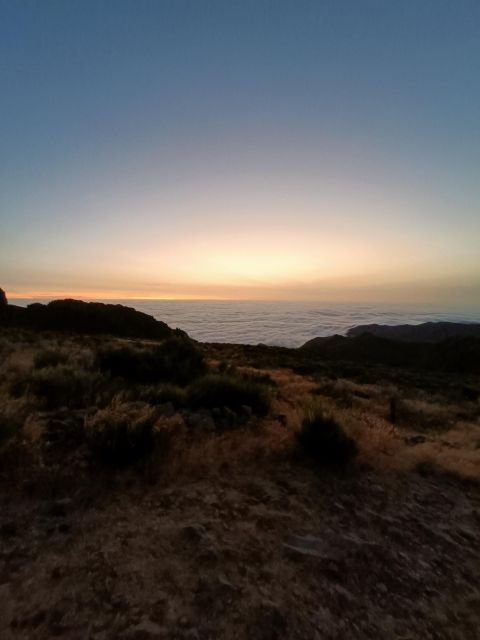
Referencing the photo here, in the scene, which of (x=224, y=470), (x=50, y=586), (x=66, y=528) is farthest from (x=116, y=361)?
(x=50, y=586)

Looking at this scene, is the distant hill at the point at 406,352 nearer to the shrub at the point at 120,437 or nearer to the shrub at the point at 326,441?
the shrub at the point at 326,441

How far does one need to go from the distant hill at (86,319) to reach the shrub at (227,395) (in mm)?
35655

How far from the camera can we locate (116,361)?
475 inches

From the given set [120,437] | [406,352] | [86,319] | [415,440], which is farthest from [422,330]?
[120,437]

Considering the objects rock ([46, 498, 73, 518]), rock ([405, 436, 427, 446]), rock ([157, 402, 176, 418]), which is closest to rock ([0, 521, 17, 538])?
rock ([46, 498, 73, 518])

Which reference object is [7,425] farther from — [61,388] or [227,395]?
[227,395]

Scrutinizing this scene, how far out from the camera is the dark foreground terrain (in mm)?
2891

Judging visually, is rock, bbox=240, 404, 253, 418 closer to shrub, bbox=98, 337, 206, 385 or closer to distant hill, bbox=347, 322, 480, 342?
shrub, bbox=98, 337, 206, 385

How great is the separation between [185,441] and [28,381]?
14.6ft

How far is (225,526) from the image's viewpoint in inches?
159

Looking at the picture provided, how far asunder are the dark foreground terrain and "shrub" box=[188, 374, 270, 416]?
0.51 metres

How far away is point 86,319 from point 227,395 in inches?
1643

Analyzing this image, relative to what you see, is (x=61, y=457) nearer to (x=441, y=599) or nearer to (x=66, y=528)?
(x=66, y=528)

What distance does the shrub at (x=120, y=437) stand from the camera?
5.11 metres
